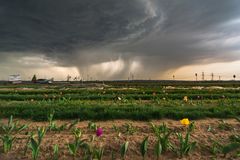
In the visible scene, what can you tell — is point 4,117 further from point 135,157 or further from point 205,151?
point 205,151

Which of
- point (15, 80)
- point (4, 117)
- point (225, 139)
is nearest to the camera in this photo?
point (225, 139)

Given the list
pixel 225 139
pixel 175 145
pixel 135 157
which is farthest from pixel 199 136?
pixel 135 157

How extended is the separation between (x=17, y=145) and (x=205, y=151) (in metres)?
4.28

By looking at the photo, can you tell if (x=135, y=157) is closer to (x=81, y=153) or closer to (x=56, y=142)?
(x=81, y=153)

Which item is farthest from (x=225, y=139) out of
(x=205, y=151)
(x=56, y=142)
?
(x=56, y=142)

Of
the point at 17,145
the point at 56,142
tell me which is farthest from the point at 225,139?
the point at 17,145

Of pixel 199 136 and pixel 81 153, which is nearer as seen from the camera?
pixel 81 153

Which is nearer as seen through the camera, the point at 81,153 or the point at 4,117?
the point at 81,153

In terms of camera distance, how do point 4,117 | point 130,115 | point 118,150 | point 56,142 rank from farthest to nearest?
point 4,117
point 130,115
point 56,142
point 118,150

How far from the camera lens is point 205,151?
16.8 ft

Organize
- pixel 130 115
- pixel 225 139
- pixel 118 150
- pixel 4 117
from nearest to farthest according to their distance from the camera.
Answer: pixel 118 150, pixel 225 139, pixel 130 115, pixel 4 117

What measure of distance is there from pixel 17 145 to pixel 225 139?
5.06 m

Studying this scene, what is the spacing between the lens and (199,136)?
595cm

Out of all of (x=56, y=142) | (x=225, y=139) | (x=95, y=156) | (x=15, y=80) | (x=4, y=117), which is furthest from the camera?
(x=15, y=80)
